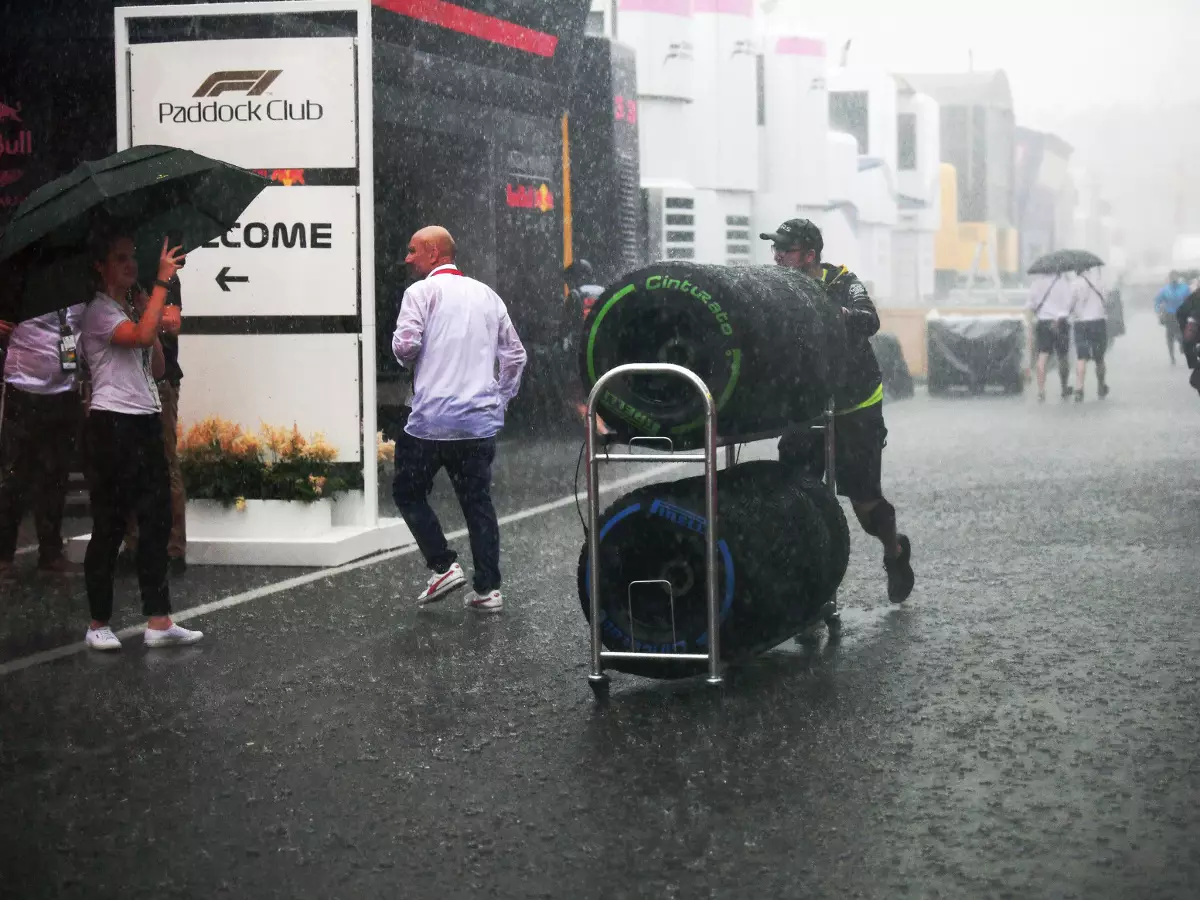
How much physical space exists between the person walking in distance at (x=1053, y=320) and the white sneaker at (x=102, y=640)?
Result: 16311 mm

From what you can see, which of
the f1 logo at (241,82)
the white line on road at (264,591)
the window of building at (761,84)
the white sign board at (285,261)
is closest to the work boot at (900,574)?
the white line on road at (264,591)

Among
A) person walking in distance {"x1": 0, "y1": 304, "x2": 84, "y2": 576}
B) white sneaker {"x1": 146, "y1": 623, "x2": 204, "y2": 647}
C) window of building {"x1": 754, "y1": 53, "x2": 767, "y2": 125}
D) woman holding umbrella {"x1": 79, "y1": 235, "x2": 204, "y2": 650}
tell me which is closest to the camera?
woman holding umbrella {"x1": 79, "y1": 235, "x2": 204, "y2": 650}

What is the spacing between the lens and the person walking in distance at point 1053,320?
71.8 ft

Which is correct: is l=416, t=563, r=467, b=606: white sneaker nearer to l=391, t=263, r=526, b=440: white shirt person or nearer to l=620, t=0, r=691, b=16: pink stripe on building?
l=391, t=263, r=526, b=440: white shirt person

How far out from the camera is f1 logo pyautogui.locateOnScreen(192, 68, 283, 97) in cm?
977

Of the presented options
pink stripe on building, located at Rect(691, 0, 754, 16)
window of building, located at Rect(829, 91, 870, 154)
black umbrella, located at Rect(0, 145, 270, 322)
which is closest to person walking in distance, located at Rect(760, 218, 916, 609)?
black umbrella, located at Rect(0, 145, 270, 322)

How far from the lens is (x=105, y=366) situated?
276 inches

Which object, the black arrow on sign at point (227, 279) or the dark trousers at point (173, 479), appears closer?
the dark trousers at point (173, 479)

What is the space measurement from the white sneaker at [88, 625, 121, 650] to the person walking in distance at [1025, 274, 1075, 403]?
1631 centimetres

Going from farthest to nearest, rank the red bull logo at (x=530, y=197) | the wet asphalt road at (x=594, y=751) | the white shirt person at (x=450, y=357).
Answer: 1. the red bull logo at (x=530, y=197)
2. the white shirt person at (x=450, y=357)
3. the wet asphalt road at (x=594, y=751)

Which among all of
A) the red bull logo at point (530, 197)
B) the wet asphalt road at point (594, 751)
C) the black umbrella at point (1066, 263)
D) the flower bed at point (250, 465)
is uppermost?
the red bull logo at point (530, 197)

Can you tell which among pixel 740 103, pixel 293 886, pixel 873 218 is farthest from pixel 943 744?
pixel 873 218

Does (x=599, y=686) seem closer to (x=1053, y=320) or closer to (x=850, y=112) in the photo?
(x=1053, y=320)

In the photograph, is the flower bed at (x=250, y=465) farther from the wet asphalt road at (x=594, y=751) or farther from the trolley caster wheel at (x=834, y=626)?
the trolley caster wheel at (x=834, y=626)
